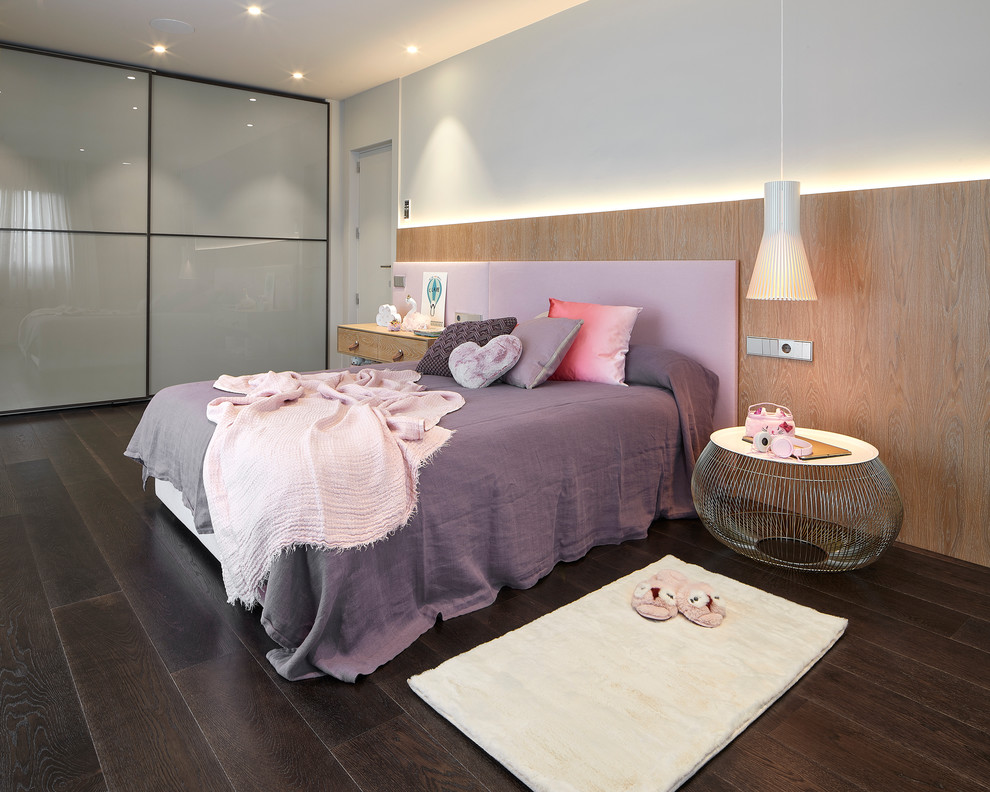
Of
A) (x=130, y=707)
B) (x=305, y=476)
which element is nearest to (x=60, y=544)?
(x=130, y=707)

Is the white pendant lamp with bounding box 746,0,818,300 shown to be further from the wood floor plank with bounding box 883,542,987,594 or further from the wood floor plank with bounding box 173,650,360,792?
the wood floor plank with bounding box 173,650,360,792

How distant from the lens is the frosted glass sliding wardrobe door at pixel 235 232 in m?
5.20

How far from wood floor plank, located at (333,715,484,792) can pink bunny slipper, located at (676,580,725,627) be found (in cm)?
90

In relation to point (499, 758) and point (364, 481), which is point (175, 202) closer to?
point (364, 481)

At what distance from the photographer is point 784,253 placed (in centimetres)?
258

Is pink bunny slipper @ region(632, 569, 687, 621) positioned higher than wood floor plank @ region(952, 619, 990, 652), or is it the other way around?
pink bunny slipper @ region(632, 569, 687, 621)

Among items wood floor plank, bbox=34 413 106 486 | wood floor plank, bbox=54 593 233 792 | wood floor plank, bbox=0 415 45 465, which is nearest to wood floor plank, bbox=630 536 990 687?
wood floor plank, bbox=54 593 233 792

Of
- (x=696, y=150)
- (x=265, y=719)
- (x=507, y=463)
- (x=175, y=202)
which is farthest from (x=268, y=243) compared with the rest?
(x=265, y=719)

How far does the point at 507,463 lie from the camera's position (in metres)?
2.27

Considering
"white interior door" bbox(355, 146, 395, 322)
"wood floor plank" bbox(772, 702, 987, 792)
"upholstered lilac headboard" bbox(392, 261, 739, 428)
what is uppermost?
A: "white interior door" bbox(355, 146, 395, 322)

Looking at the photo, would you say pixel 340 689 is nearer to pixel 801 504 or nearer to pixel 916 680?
pixel 916 680

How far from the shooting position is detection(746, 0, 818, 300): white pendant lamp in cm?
256

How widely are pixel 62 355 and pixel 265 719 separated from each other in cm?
426

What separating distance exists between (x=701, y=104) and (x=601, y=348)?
122 centimetres
